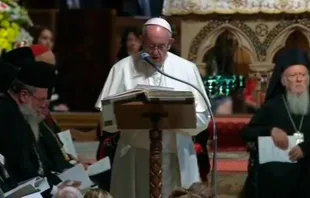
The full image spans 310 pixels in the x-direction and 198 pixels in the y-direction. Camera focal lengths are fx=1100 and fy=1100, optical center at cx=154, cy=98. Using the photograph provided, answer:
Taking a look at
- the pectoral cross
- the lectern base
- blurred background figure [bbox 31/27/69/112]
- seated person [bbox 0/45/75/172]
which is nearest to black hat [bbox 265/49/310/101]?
the pectoral cross

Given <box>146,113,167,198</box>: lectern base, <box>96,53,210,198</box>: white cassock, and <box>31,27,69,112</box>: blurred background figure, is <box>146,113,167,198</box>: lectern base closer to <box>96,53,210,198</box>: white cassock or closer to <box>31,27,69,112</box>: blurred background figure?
<box>96,53,210,198</box>: white cassock

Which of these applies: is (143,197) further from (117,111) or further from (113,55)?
(113,55)

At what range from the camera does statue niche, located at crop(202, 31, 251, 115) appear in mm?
9773

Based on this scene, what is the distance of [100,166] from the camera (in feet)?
23.6

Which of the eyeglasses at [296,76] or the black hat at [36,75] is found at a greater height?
the black hat at [36,75]

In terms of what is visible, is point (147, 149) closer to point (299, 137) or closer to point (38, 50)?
point (299, 137)

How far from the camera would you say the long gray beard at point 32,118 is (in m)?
6.52

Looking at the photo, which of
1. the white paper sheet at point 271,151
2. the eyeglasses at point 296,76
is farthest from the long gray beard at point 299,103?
the white paper sheet at point 271,151

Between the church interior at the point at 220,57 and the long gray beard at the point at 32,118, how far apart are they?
149 centimetres

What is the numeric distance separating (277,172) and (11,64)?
2.19 m

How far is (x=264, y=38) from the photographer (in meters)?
9.25

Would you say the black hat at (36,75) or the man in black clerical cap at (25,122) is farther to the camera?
the black hat at (36,75)

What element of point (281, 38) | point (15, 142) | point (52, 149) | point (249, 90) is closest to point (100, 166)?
point (52, 149)

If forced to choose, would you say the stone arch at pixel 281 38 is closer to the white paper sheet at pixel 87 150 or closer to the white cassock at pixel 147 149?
the white paper sheet at pixel 87 150
